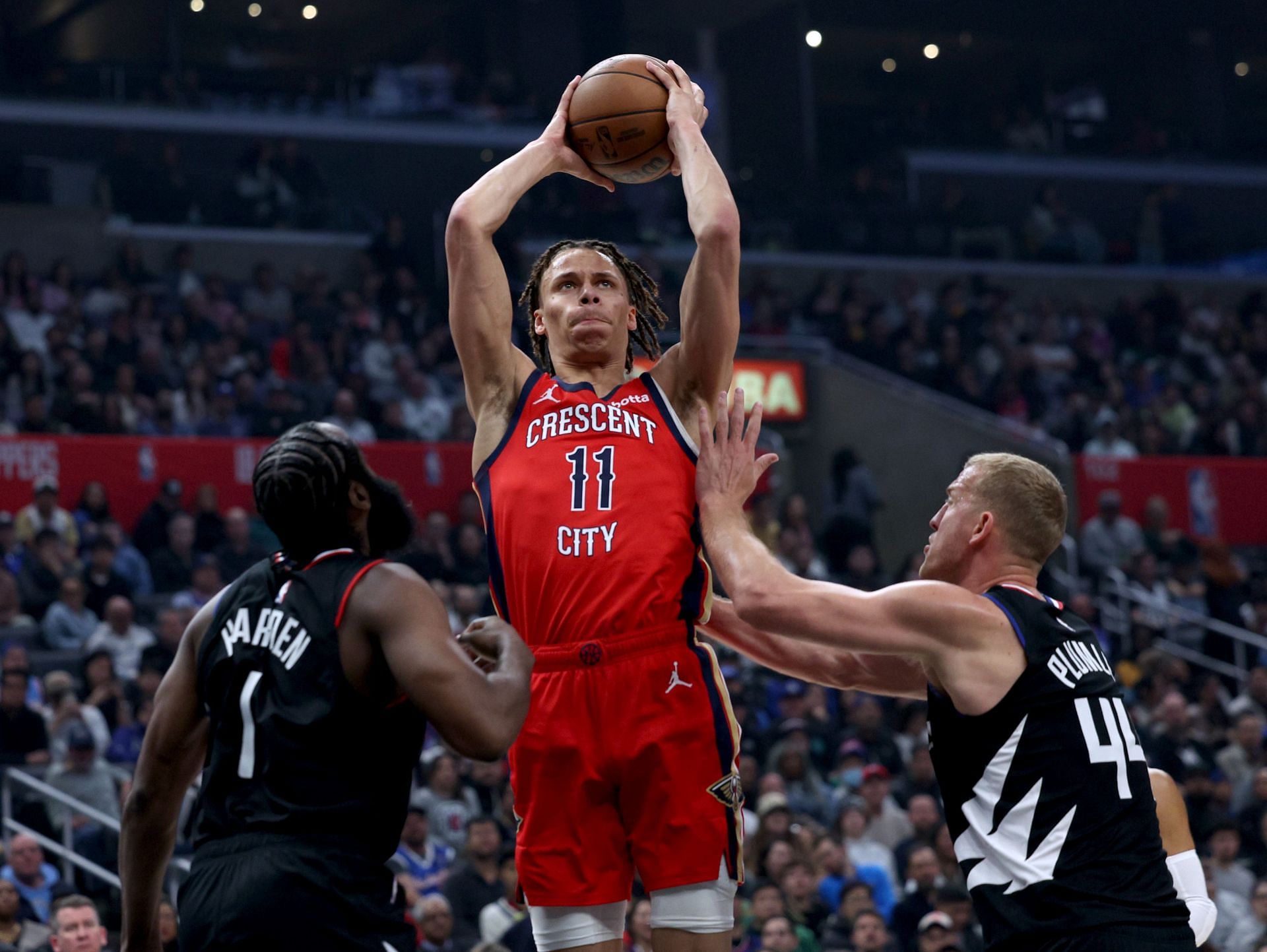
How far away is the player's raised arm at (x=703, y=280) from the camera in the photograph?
4.82 m

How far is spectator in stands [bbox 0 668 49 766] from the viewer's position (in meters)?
10.3

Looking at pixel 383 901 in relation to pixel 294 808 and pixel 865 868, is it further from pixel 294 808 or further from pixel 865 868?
pixel 865 868

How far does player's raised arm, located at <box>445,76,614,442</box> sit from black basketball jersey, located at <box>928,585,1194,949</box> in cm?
160

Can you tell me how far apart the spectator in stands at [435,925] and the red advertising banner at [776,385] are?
35.4 ft

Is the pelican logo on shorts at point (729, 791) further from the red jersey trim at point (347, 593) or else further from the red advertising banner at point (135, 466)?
the red advertising banner at point (135, 466)

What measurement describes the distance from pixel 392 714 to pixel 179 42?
24939mm

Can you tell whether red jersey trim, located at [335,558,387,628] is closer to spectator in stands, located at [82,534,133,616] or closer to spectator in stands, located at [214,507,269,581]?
spectator in stands, located at [82,534,133,616]

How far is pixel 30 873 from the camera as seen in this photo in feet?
30.5

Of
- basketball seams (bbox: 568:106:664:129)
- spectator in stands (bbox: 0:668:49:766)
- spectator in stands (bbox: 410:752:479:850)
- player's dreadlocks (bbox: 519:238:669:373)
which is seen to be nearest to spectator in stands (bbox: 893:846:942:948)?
spectator in stands (bbox: 410:752:479:850)

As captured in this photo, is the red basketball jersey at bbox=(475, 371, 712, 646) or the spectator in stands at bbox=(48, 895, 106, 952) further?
the spectator in stands at bbox=(48, 895, 106, 952)

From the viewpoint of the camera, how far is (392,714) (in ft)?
12.2

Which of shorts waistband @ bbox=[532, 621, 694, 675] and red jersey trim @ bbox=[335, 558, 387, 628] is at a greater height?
red jersey trim @ bbox=[335, 558, 387, 628]

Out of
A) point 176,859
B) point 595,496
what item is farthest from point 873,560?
point 595,496

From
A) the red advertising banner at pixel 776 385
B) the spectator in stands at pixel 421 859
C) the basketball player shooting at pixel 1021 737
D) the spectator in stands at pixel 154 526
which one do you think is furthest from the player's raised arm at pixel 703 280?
the red advertising banner at pixel 776 385
